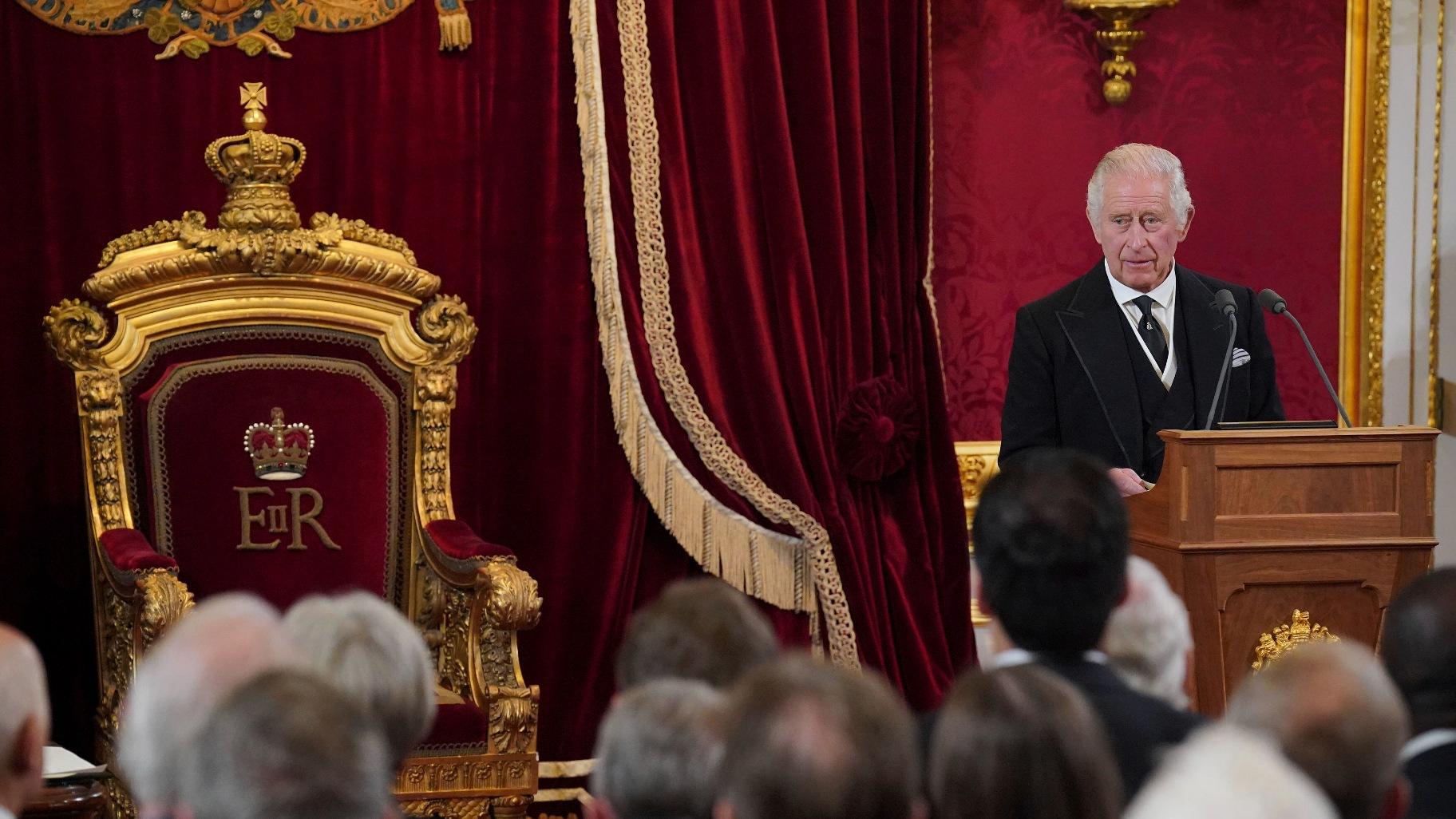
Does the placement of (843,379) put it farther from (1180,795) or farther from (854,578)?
(1180,795)

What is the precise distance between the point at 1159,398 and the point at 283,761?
2977 mm

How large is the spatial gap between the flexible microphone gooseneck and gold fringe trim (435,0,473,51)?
1.89 metres

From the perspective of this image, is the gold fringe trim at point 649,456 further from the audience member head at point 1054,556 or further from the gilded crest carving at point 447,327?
the audience member head at point 1054,556

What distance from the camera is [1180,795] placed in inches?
52.4

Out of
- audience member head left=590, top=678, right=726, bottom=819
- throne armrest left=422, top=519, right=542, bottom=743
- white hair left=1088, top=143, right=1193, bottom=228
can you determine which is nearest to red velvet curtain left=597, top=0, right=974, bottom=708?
white hair left=1088, top=143, right=1193, bottom=228

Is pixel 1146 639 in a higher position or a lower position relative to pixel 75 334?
lower

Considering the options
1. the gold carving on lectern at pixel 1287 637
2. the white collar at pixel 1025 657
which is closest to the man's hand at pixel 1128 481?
the gold carving on lectern at pixel 1287 637

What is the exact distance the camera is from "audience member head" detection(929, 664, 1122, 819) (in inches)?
58.7

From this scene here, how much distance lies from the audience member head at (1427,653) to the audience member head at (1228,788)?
2.25 ft

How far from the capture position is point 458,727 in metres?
3.77

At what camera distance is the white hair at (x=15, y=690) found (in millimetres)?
1807

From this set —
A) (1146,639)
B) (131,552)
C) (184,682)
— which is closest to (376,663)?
(184,682)

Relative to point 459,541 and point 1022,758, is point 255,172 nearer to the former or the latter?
point 459,541

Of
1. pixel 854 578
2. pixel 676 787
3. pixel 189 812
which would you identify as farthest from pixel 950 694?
pixel 854 578
